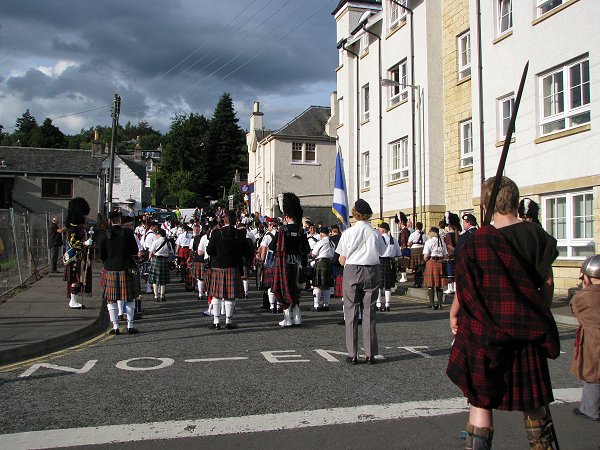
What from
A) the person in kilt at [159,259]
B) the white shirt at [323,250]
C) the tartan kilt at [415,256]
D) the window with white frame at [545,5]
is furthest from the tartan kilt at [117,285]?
the window with white frame at [545,5]

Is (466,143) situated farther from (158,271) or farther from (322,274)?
(158,271)

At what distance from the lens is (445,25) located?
2083 centimetres

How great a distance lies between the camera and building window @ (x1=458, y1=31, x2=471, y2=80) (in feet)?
64.5

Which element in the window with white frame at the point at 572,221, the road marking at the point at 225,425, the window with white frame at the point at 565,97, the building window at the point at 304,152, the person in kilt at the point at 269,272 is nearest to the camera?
the road marking at the point at 225,425

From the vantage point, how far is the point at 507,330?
3.33 m

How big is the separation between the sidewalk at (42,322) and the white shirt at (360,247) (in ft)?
15.0

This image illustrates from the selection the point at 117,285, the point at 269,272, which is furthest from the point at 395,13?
the point at 117,285

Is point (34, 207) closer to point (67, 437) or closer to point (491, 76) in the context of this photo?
point (491, 76)

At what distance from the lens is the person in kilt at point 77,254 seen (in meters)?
12.1

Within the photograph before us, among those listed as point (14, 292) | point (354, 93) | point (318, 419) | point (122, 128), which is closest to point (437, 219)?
point (354, 93)

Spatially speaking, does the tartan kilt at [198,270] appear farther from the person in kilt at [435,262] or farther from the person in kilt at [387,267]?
the person in kilt at [435,262]

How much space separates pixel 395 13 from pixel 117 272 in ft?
61.4

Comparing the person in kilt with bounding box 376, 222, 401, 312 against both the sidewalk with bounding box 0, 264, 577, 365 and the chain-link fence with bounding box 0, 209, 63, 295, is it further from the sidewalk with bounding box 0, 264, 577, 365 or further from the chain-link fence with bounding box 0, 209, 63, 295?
the chain-link fence with bounding box 0, 209, 63, 295

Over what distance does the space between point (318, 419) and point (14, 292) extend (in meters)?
12.5
